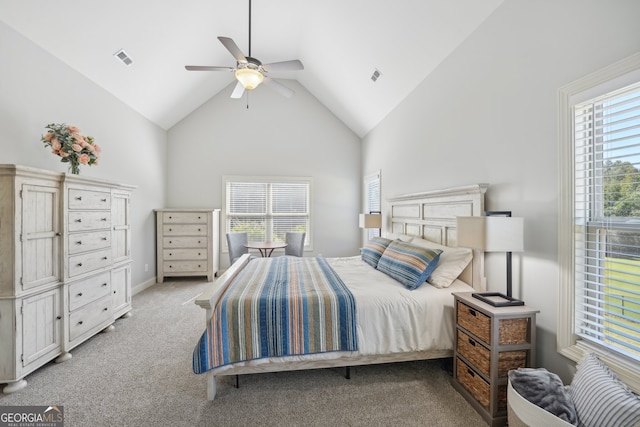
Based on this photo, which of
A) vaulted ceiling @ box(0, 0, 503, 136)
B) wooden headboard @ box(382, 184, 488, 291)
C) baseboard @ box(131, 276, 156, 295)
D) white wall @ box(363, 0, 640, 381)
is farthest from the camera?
baseboard @ box(131, 276, 156, 295)

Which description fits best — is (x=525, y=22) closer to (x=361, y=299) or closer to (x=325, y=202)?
(x=361, y=299)

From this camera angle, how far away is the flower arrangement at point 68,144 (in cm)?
252

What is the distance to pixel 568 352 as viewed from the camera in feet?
5.33

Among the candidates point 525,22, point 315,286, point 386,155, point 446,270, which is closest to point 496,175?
point 446,270

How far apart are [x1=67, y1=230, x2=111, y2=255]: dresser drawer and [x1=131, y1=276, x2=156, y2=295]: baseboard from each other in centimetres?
162

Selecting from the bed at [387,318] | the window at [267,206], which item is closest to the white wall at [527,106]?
the bed at [387,318]

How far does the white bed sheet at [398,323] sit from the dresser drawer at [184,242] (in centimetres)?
335

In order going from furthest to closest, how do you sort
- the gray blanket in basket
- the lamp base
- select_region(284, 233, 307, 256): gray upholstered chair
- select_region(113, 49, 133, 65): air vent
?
select_region(284, 233, 307, 256): gray upholstered chair < select_region(113, 49, 133, 65): air vent < the lamp base < the gray blanket in basket

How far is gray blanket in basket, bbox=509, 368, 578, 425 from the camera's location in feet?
4.06

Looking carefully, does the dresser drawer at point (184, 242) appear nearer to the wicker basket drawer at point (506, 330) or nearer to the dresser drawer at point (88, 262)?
the dresser drawer at point (88, 262)

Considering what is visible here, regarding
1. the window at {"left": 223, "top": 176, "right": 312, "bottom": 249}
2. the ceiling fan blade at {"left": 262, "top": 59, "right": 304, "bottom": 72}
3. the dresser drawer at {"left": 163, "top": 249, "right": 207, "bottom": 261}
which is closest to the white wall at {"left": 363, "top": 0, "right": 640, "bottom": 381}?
the ceiling fan blade at {"left": 262, "top": 59, "right": 304, "bottom": 72}

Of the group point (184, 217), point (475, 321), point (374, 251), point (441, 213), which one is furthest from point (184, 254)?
point (475, 321)

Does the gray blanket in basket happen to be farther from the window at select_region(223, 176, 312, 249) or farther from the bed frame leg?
the window at select_region(223, 176, 312, 249)

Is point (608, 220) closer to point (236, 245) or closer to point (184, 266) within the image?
point (236, 245)
